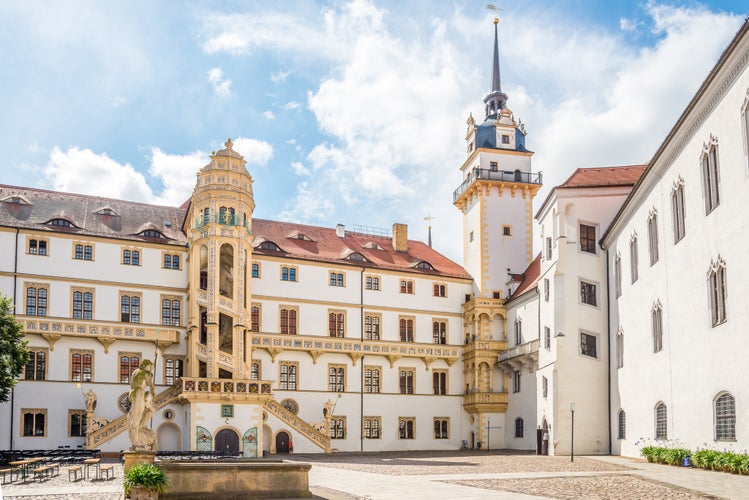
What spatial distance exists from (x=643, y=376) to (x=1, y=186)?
3840 centimetres

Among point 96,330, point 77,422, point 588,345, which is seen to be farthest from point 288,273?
point 588,345

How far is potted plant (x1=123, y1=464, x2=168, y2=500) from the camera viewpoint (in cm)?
1812

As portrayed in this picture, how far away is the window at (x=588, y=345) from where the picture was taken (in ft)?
148

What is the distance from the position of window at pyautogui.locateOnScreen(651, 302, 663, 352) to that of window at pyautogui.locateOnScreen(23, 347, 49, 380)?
107ft

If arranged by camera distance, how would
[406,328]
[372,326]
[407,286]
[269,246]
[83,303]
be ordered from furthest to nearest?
[407,286]
[406,328]
[372,326]
[269,246]
[83,303]

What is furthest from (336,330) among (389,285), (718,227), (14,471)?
(718,227)

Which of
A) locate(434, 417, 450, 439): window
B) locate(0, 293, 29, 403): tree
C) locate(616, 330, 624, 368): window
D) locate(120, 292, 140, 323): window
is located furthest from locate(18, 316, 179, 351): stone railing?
locate(616, 330, 624, 368): window

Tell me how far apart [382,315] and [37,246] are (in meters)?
22.4

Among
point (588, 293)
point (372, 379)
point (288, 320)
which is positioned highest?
point (588, 293)

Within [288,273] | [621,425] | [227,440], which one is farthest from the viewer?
[288,273]

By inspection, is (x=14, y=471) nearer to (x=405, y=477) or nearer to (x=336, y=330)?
(x=405, y=477)

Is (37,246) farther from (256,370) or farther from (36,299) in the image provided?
(256,370)

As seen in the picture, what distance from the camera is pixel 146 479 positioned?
1820cm

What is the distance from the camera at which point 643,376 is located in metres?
38.0
